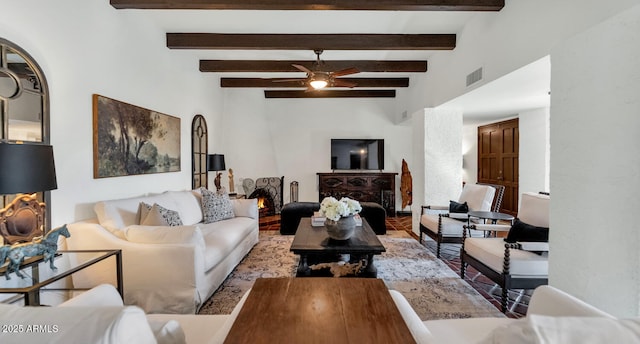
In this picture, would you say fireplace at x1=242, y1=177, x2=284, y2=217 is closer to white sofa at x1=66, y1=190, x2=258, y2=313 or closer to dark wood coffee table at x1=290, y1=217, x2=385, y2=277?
dark wood coffee table at x1=290, y1=217, x2=385, y2=277

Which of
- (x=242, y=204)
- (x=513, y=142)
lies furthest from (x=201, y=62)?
(x=513, y=142)

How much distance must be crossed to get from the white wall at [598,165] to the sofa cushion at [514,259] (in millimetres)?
314

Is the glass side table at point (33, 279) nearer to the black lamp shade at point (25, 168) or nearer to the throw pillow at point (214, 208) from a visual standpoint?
the black lamp shade at point (25, 168)

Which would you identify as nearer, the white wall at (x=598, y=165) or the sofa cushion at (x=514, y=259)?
the white wall at (x=598, y=165)

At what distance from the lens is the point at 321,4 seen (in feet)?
10.1

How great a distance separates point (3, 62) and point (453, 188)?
557cm

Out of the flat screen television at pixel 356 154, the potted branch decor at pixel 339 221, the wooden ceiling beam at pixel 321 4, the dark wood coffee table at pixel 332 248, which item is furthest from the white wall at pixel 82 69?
the flat screen television at pixel 356 154

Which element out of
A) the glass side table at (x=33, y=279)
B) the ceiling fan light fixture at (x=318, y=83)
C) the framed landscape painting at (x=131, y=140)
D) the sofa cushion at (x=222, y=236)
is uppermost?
the ceiling fan light fixture at (x=318, y=83)

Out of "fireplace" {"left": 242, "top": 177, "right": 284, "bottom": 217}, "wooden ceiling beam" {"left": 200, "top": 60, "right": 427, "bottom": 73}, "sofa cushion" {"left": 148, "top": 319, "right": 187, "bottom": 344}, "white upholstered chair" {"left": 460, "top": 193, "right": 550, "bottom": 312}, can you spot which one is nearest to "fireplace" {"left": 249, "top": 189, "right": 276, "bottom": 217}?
"fireplace" {"left": 242, "top": 177, "right": 284, "bottom": 217}

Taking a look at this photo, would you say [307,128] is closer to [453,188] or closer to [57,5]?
[453,188]

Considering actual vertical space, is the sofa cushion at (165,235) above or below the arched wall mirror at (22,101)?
below

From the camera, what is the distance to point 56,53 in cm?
249

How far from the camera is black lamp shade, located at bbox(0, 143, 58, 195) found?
4.92 feet

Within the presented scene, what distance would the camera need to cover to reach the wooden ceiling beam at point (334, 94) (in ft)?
24.0
